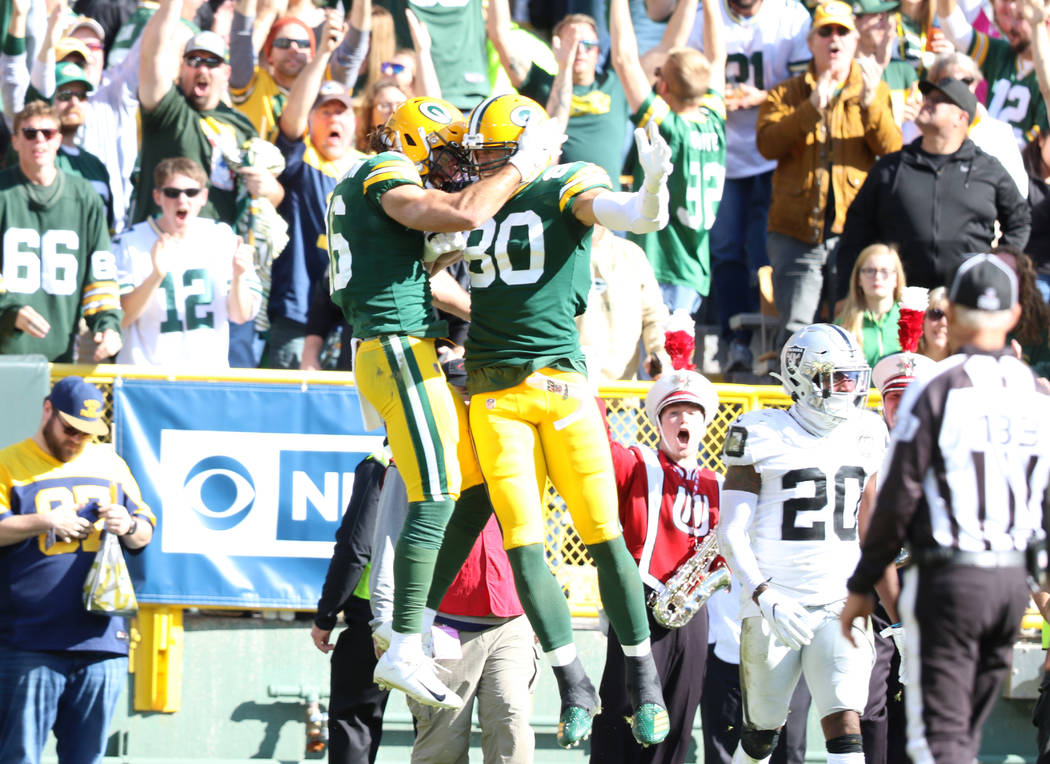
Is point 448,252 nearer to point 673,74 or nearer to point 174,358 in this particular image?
point 174,358

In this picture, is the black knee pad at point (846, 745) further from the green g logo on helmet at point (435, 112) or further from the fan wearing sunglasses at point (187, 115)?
the fan wearing sunglasses at point (187, 115)

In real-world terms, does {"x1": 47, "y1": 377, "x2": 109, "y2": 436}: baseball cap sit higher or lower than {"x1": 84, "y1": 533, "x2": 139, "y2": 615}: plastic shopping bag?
higher

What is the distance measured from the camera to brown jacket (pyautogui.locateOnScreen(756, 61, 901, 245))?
1051 centimetres

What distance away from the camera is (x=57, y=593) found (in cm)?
802

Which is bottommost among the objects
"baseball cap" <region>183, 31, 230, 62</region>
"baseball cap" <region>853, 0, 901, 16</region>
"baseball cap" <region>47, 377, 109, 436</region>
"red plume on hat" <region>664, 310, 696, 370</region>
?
"baseball cap" <region>47, 377, 109, 436</region>

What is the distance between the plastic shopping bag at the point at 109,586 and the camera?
312 inches

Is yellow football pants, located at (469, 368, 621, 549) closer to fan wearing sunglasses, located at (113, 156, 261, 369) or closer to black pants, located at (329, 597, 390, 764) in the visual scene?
black pants, located at (329, 597, 390, 764)

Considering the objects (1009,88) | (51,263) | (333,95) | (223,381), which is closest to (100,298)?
(51,263)

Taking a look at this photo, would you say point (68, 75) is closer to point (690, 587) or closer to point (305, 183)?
point (305, 183)

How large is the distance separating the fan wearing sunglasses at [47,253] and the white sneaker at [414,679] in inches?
131

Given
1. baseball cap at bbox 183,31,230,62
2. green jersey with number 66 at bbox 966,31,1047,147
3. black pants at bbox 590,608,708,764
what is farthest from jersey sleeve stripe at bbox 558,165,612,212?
green jersey with number 66 at bbox 966,31,1047,147

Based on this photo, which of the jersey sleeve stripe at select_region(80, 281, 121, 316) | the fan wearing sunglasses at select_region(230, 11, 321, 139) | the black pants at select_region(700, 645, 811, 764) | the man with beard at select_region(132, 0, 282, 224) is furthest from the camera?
the fan wearing sunglasses at select_region(230, 11, 321, 139)

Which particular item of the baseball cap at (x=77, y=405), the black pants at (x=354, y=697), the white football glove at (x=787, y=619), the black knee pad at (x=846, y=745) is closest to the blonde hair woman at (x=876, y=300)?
the white football glove at (x=787, y=619)

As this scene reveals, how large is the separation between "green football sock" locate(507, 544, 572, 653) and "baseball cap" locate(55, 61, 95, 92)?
5127 mm
